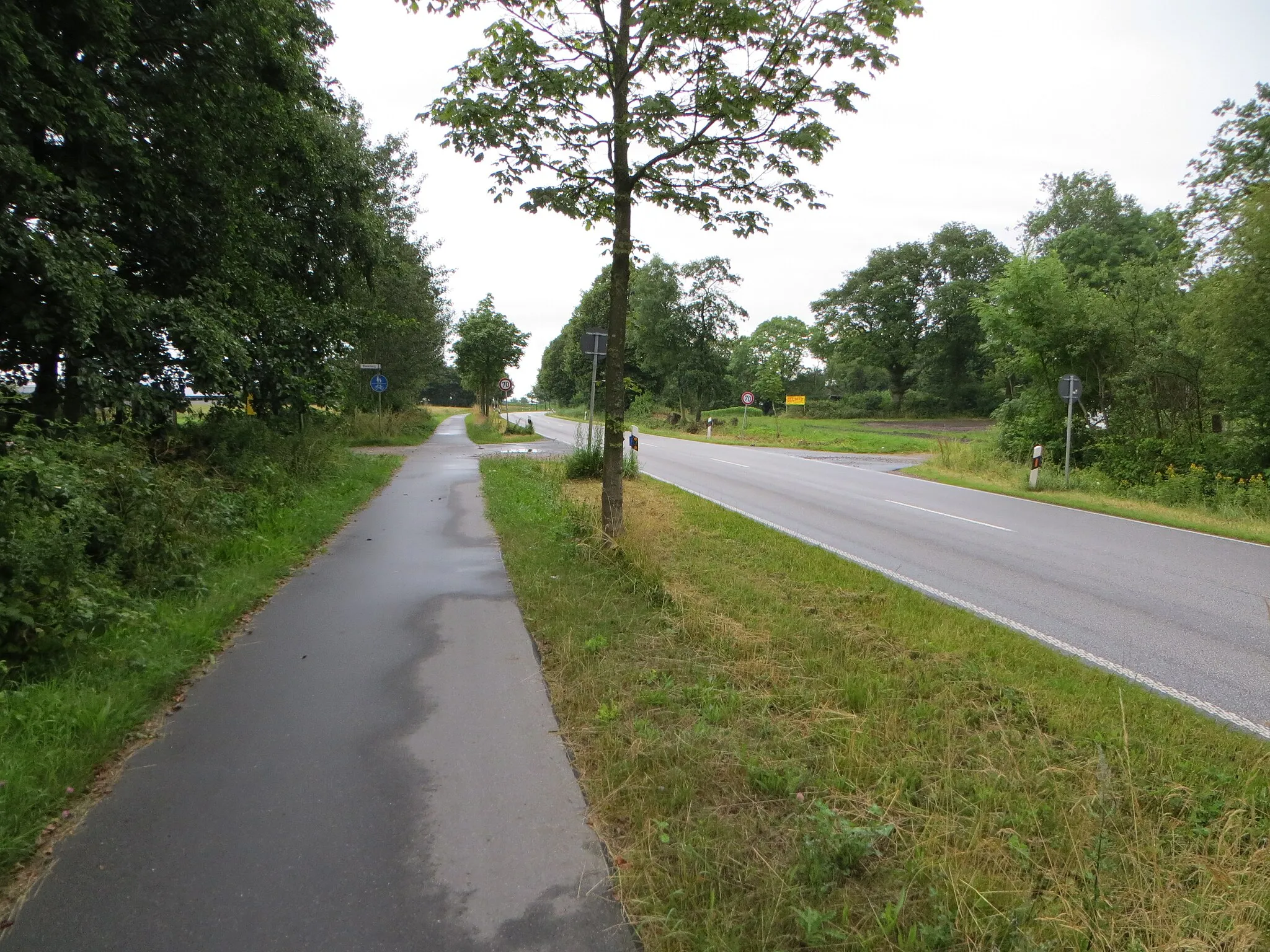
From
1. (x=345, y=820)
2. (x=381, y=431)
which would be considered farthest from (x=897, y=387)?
(x=345, y=820)

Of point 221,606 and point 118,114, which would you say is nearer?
point 221,606

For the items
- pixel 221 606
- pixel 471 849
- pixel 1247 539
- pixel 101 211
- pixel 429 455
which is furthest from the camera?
pixel 429 455

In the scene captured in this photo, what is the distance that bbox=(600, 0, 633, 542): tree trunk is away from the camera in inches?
285

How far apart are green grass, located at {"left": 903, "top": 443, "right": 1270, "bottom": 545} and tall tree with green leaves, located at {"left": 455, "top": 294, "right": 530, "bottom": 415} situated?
80.6 ft

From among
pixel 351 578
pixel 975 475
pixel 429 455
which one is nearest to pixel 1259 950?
pixel 351 578

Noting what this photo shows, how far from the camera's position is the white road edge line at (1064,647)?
4.27 m

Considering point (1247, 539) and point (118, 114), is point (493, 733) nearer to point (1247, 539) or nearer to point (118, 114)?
point (118, 114)

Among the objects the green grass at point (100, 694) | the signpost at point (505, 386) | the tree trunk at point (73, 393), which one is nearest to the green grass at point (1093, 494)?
the green grass at point (100, 694)

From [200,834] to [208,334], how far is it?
7.64 meters

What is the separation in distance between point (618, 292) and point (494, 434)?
28.4 metres

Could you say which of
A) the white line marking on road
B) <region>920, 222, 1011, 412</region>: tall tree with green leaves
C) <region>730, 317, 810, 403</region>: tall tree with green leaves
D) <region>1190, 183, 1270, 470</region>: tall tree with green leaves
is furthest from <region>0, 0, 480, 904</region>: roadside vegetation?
<region>730, 317, 810, 403</region>: tall tree with green leaves

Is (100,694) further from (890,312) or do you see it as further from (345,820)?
(890,312)

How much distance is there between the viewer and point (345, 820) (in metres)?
3.18

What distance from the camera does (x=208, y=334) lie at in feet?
29.7
